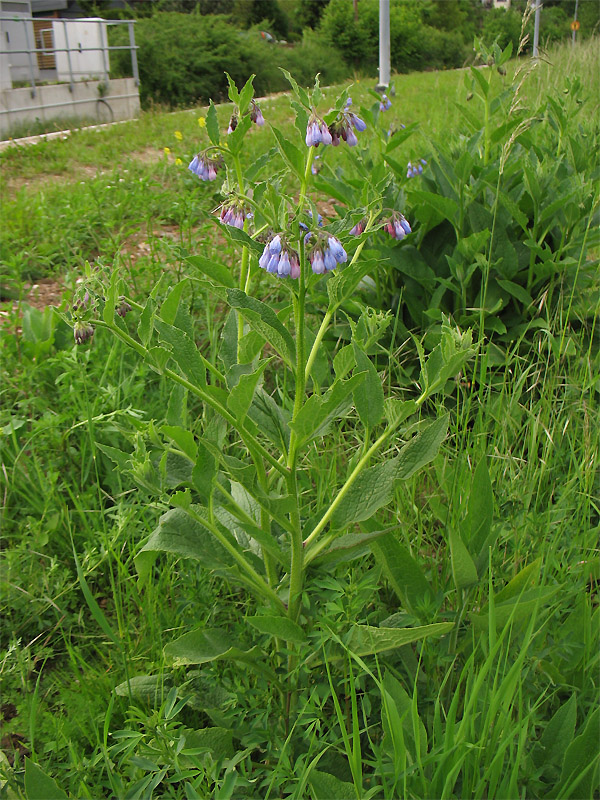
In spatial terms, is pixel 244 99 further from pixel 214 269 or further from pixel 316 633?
pixel 316 633

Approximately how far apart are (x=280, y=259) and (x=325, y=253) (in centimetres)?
8

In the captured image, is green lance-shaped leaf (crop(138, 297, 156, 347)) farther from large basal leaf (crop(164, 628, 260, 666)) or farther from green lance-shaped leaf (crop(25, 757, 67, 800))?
green lance-shaped leaf (crop(25, 757, 67, 800))

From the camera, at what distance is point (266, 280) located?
3301 mm

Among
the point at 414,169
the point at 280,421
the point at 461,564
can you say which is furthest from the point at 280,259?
the point at 414,169

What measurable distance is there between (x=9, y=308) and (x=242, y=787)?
2.13m

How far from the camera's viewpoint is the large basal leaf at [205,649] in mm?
1358

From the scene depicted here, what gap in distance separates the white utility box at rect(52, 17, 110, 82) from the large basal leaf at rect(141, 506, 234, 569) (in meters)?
14.2

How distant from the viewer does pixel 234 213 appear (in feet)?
4.65

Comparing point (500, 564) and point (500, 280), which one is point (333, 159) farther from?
point (500, 564)

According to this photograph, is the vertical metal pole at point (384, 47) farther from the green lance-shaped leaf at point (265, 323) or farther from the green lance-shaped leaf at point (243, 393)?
the green lance-shaped leaf at point (243, 393)

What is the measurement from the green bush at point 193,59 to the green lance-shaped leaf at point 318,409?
57.8 feet

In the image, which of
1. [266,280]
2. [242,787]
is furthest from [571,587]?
Result: [266,280]

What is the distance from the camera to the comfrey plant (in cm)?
122

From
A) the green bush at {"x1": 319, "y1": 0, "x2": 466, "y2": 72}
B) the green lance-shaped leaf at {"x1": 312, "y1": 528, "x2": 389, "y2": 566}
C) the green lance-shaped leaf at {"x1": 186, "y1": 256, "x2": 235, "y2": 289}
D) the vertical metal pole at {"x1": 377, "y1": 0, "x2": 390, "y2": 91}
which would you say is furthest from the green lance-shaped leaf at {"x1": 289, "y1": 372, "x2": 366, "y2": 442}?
the green bush at {"x1": 319, "y1": 0, "x2": 466, "y2": 72}
